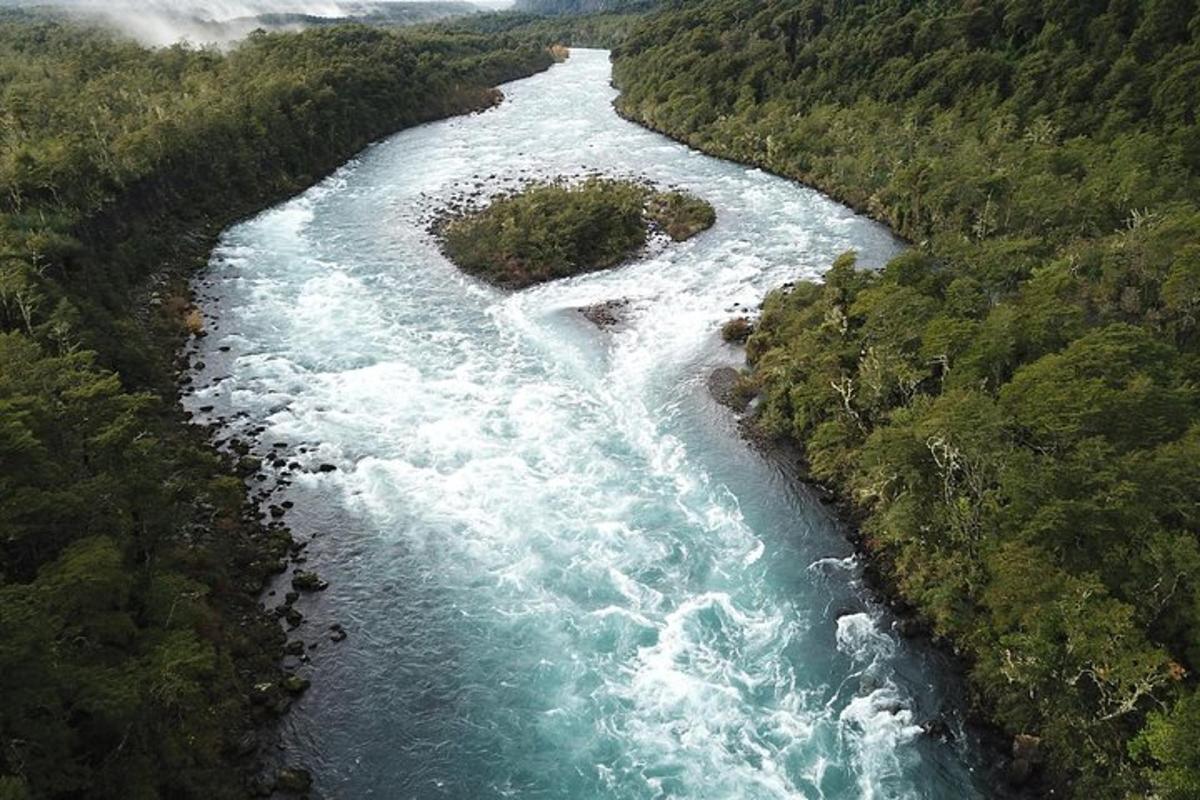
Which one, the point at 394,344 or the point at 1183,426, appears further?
the point at 394,344

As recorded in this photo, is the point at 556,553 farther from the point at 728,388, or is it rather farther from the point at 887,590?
the point at 728,388

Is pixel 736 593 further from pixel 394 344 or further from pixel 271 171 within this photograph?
pixel 271 171

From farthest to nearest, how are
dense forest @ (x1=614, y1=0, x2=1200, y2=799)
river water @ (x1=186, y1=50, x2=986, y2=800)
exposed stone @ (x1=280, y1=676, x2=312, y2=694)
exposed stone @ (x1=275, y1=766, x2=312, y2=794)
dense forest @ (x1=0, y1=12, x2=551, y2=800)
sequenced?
exposed stone @ (x1=280, y1=676, x2=312, y2=694) → river water @ (x1=186, y1=50, x2=986, y2=800) → exposed stone @ (x1=275, y1=766, x2=312, y2=794) → dense forest @ (x1=614, y1=0, x2=1200, y2=799) → dense forest @ (x1=0, y1=12, x2=551, y2=800)

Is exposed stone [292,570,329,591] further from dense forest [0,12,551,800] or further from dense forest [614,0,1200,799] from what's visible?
dense forest [614,0,1200,799]

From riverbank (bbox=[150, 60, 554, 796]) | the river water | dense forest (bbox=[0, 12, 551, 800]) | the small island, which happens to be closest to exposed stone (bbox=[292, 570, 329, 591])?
riverbank (bbox=[150, 60, 554, 796])

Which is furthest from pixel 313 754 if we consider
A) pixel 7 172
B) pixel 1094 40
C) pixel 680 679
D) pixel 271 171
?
pixel 1094 40

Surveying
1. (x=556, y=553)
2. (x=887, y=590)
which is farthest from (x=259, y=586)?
(x=887, y=590)

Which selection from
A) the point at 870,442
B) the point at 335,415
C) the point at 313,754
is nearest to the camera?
the point at 313,754

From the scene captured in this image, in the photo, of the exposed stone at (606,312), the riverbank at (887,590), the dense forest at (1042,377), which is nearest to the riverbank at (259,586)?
the riverbank at (887,590)
